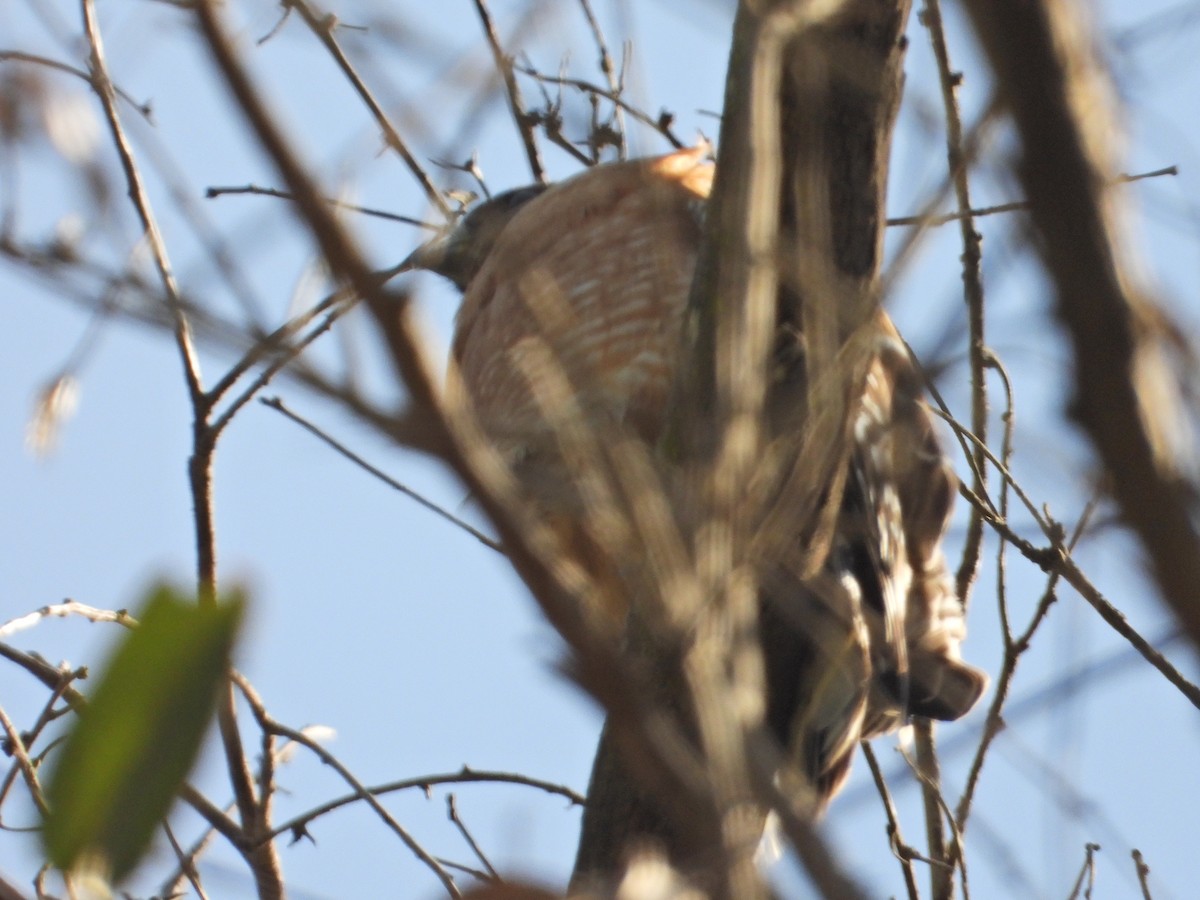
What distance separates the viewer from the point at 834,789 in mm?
3150

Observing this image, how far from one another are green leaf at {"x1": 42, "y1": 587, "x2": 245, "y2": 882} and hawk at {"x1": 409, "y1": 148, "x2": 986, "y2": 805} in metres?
0.99

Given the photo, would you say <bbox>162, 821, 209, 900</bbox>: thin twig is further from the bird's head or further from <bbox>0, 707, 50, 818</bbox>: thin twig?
the bird's head

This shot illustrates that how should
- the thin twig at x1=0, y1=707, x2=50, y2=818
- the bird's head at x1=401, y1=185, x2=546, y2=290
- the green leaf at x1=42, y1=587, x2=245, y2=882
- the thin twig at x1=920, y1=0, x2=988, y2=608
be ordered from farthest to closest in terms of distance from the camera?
the bird's head at x1=401, y1=185, x2=546, y2=290 → the thin twig at x1=920, y1=0, x2=988, y2=608 → the thin twig at x1=0, y1=707, x2=50, y2=818 → the green leaf at x1=42, y1=587, x2=245, y2=882

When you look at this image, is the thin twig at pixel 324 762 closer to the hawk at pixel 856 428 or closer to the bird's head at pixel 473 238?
the hawk at pixel 856 428

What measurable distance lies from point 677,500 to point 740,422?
203 millimetres

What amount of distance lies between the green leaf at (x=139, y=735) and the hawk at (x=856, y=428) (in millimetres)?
995

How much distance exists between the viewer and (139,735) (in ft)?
3.09

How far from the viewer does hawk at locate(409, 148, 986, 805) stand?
2678 mm

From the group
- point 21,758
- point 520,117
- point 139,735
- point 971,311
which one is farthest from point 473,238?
point 139,735

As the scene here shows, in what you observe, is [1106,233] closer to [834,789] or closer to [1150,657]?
[1150,657]

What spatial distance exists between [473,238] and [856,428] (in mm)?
3082

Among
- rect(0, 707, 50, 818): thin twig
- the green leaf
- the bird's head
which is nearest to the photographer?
the green leaf

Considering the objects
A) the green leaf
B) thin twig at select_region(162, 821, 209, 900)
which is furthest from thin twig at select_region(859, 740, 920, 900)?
the green leaf

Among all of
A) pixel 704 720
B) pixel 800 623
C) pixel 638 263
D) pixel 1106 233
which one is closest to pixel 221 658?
pixel 704 720
